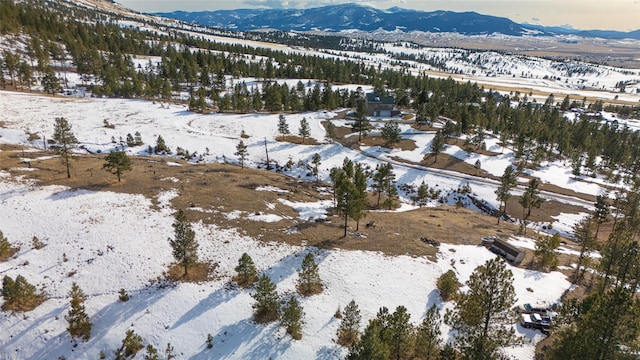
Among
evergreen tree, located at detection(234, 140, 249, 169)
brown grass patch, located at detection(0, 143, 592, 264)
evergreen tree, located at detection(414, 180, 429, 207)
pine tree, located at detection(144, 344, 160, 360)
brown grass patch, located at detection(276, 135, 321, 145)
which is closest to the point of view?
pine tree, located at detection(144, 344, 160, 360)

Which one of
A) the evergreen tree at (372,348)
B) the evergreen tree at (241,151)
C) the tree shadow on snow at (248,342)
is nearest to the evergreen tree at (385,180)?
the evergreen tree at (241,151)

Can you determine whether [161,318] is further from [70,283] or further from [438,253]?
[438,253]

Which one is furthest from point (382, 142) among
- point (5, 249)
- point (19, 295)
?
point (19, 295)

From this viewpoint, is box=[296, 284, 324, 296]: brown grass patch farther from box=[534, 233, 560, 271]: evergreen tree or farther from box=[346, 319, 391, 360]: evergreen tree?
box=[534, 233, 560, 271]: evergreen tree

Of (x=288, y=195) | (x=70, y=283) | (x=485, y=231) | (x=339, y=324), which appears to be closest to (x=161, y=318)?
(x=70, y=283)

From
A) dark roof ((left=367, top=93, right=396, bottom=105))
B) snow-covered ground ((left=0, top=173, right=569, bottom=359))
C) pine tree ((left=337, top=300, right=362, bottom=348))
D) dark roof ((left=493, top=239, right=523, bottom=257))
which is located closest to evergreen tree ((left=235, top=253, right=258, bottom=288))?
snow-covered ground ((left=0, top=173, right=569, bottom=359))

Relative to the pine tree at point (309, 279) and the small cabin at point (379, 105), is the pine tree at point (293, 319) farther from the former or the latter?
the small cabin at point (379, 105)
